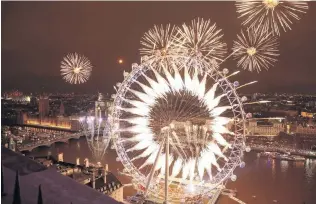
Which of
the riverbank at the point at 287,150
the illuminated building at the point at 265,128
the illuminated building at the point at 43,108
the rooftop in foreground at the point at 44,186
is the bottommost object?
the riverbank at the point at 287,150

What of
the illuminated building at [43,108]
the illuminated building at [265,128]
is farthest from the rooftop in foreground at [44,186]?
the illuminated building at [43,108]

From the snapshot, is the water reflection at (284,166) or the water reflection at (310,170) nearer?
the water reflection at (310,170)

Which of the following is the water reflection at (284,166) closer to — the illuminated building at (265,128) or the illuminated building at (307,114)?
the illuminated building at (265,128)

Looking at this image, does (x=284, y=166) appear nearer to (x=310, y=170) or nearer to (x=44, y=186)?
(x=310, y=170)

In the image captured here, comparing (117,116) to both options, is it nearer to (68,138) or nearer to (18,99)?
(68,138)

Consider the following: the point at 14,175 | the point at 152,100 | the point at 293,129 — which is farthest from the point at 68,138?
the point at 14,175

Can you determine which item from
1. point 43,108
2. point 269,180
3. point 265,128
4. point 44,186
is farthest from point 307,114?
point 44,186

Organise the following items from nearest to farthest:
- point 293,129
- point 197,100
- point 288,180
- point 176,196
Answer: point 197,100 → point 176,196 → point 288,180 → point 293,129

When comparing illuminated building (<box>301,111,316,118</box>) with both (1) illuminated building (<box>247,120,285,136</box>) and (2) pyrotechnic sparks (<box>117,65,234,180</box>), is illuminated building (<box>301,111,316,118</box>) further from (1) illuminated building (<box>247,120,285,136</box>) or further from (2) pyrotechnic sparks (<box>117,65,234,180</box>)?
(2) pyrotechnic sparks (<box>117,65,234,180</box>)

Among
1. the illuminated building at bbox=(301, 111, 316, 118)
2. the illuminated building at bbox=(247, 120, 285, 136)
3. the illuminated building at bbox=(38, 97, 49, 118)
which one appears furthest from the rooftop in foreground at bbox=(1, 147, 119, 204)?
the illuminated building at bbox=(38, 97, 49, 118)
